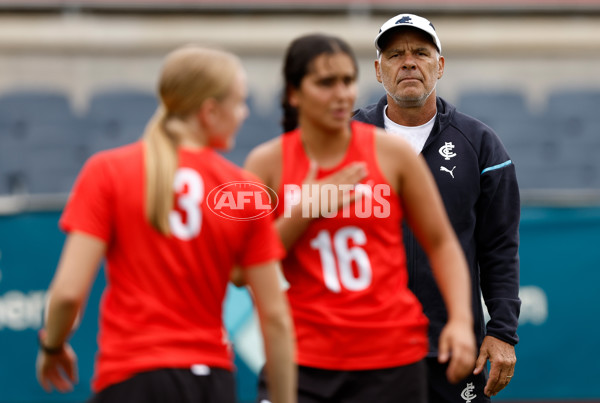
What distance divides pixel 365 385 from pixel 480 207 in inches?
57.7

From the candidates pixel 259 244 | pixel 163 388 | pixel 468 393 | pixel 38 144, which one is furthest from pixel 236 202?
pixel 38 144

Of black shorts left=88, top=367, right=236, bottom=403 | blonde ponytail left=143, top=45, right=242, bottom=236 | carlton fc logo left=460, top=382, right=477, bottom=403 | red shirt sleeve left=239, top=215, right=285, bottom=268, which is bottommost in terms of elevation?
carlton fc logo left=460, top=382, right=477, bottom=403

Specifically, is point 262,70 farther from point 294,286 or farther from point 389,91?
point 294,286

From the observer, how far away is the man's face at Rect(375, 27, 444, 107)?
14.8ft

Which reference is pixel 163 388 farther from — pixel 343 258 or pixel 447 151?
pixel 447 151

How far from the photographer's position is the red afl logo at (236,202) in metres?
2.76

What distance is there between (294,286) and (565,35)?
11.0 metres

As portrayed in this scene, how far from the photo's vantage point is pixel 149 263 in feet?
8.75

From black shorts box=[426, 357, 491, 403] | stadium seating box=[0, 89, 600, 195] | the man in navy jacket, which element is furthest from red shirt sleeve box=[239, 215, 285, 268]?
stadium seating box=[0, 89, 600, 195]

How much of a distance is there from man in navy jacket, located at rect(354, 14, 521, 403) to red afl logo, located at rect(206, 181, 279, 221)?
1.56 metres

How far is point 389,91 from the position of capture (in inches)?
181

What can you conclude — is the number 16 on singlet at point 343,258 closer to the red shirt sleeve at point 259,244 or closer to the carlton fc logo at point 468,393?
the red shirt sleeve at point 259,244

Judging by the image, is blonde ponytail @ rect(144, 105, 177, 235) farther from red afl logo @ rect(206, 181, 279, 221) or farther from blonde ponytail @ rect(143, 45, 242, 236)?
red afl logo @ rect(206, 181, 279, 221)

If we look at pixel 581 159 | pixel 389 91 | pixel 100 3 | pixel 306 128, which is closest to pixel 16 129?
pixel 100 3
